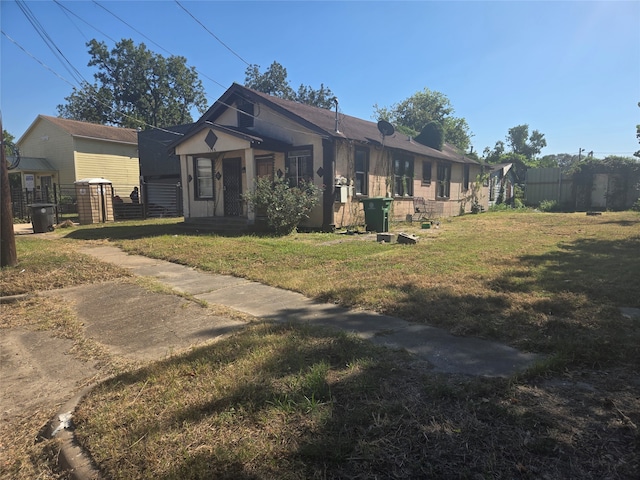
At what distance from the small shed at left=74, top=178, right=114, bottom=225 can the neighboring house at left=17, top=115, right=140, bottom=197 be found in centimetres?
991

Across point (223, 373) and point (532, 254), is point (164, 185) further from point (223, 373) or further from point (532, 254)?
point (223, 373)

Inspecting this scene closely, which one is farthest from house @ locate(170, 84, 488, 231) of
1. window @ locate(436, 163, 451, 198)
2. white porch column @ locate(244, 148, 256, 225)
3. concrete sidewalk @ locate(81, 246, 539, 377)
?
concrete sidewalk @ locate(81, 246, 539, 377)

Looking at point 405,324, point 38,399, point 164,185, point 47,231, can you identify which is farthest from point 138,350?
point 164,185

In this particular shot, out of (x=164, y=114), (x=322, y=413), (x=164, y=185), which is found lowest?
(x=322, y=413)

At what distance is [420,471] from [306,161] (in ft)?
42.3

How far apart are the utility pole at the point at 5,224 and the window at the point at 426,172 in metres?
16.4

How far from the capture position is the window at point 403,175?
1742 cm

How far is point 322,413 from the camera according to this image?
2541 millimetres

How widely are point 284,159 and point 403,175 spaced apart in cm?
594

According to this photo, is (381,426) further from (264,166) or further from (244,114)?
(244,114)

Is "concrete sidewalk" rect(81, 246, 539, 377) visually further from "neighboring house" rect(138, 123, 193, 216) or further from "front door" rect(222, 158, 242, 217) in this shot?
"neighboring house" rect(138, 123, 193, 216)

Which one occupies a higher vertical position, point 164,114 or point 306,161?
point 164,114

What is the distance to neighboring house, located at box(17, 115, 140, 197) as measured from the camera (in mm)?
27031

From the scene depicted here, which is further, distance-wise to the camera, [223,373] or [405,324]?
[405,324]
